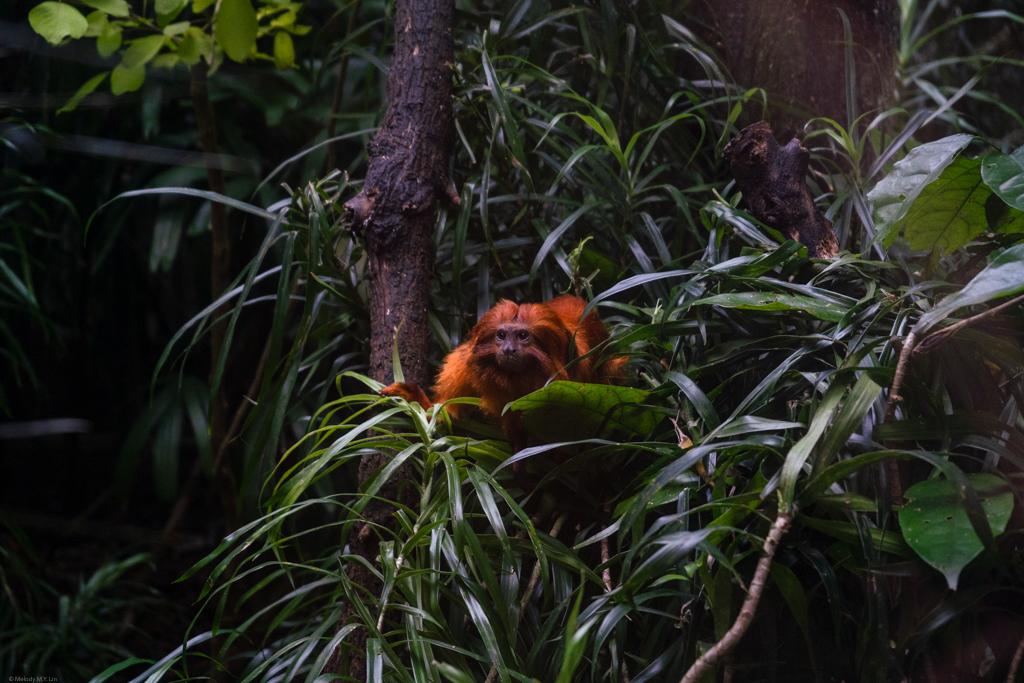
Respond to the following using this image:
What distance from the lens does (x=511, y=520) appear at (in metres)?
1.34

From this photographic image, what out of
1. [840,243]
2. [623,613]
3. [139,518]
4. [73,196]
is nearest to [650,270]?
[840,243]

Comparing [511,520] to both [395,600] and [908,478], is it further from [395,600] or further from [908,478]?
[908,478]

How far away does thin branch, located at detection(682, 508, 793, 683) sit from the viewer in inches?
37.2

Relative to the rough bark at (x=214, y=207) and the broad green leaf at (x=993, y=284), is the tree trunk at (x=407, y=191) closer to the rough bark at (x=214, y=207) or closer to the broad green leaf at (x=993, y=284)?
the rough bark at (x=214, y=207)

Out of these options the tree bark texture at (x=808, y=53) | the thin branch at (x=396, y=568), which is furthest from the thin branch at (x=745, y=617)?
the tree bark texture at (x=808, y=53)

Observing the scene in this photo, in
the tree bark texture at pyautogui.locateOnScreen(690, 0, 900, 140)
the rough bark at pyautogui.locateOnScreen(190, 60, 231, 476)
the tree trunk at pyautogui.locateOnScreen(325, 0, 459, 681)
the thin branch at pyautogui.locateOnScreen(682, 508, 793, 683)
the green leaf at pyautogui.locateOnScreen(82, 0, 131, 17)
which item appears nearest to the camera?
the thin branch at pyautogui.locateOnScreen(682, 508, 793, 683)

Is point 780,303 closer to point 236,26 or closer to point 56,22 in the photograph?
point 236,26

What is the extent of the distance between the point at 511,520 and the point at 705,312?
726 mm

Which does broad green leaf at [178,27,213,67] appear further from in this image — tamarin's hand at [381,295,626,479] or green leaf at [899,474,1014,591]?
green leaf at [899,474,1014,591]

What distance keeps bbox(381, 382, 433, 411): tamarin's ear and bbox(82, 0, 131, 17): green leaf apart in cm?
141

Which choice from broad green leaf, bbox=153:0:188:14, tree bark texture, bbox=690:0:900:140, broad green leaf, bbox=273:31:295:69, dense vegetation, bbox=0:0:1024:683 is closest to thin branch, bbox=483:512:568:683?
dense vegetation, bbox=0:0:1024:683

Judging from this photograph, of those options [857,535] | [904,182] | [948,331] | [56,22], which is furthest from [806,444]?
[56,22]

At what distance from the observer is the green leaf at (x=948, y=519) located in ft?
3.16

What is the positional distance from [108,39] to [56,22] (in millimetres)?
335
